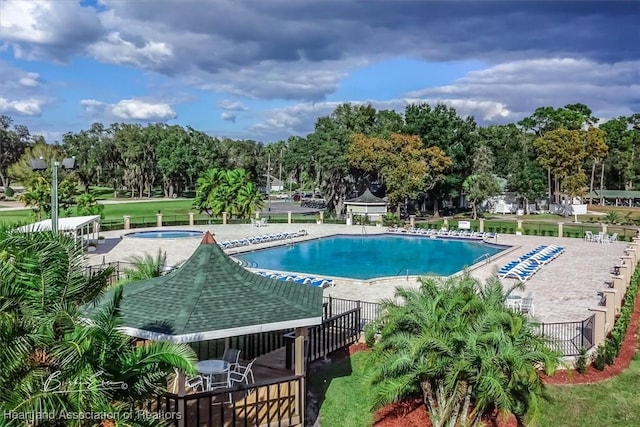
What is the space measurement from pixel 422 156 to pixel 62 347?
151 feet

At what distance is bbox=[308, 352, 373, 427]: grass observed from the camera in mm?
10625

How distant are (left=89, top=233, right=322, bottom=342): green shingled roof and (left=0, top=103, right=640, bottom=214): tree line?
3769 centimetres

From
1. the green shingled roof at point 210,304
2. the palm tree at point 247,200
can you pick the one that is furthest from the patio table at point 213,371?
the palm tree at point 247,200

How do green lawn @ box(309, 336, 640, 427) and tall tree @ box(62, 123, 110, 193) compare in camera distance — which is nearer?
green lawn @ box(309, 336, 640, 427)

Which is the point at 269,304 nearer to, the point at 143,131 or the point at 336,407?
the point at 336,407

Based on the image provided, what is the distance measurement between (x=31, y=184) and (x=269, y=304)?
33.3m

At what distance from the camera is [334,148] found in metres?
51.2

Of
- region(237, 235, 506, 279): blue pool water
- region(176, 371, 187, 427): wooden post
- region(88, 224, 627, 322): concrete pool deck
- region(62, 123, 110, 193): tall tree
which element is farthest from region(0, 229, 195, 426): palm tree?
region(62, 123, 110, 193): tall tree

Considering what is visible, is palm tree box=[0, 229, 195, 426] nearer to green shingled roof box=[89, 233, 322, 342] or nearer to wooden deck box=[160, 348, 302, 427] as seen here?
green shingled roof box=[89, 233, 322, 342]

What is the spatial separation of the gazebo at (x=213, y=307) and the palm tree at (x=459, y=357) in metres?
1.54

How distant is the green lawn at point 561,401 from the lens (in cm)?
1056

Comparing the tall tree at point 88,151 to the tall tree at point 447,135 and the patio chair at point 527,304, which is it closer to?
the tall tree at point 447,135

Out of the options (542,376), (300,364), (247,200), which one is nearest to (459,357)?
(300,364)

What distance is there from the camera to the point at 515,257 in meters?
29.6
